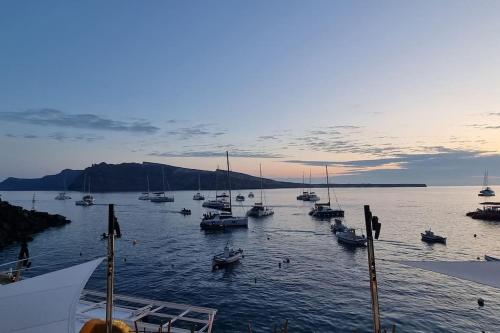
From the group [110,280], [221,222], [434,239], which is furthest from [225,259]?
[434,239]

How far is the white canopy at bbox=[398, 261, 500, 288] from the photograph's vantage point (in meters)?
12.7

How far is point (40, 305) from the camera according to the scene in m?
12.5

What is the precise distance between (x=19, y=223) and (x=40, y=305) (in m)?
85.7

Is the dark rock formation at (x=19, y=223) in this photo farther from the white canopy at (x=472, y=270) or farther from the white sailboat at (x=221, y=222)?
the white canopy at (x=472, y=270)

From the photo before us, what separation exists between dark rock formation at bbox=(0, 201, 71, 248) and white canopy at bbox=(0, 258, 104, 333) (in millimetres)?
63314

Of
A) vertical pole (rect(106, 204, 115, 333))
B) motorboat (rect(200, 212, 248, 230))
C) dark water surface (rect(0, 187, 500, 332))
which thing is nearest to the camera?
vertical pole (rect(106, 204, 115, 333))

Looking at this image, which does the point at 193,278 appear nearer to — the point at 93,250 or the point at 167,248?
the point at 167,248

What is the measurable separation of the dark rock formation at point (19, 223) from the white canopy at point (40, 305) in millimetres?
63314

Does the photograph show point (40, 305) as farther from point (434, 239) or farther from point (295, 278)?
point (434, 239)

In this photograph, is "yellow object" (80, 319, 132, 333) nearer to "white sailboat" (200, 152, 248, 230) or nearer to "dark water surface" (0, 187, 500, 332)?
"dark water surface" (0, 187, 500, 332)

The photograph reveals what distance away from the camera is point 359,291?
3881 cm

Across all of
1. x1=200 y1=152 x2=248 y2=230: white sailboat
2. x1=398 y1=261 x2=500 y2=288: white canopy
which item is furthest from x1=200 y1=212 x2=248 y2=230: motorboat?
x1=398 y1=261 x2=500 y2=288: white canopy

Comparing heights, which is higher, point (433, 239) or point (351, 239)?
point (351, 239)

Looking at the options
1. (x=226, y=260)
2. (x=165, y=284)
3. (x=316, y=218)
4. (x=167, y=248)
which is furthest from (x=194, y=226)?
(x=165, y=284)
